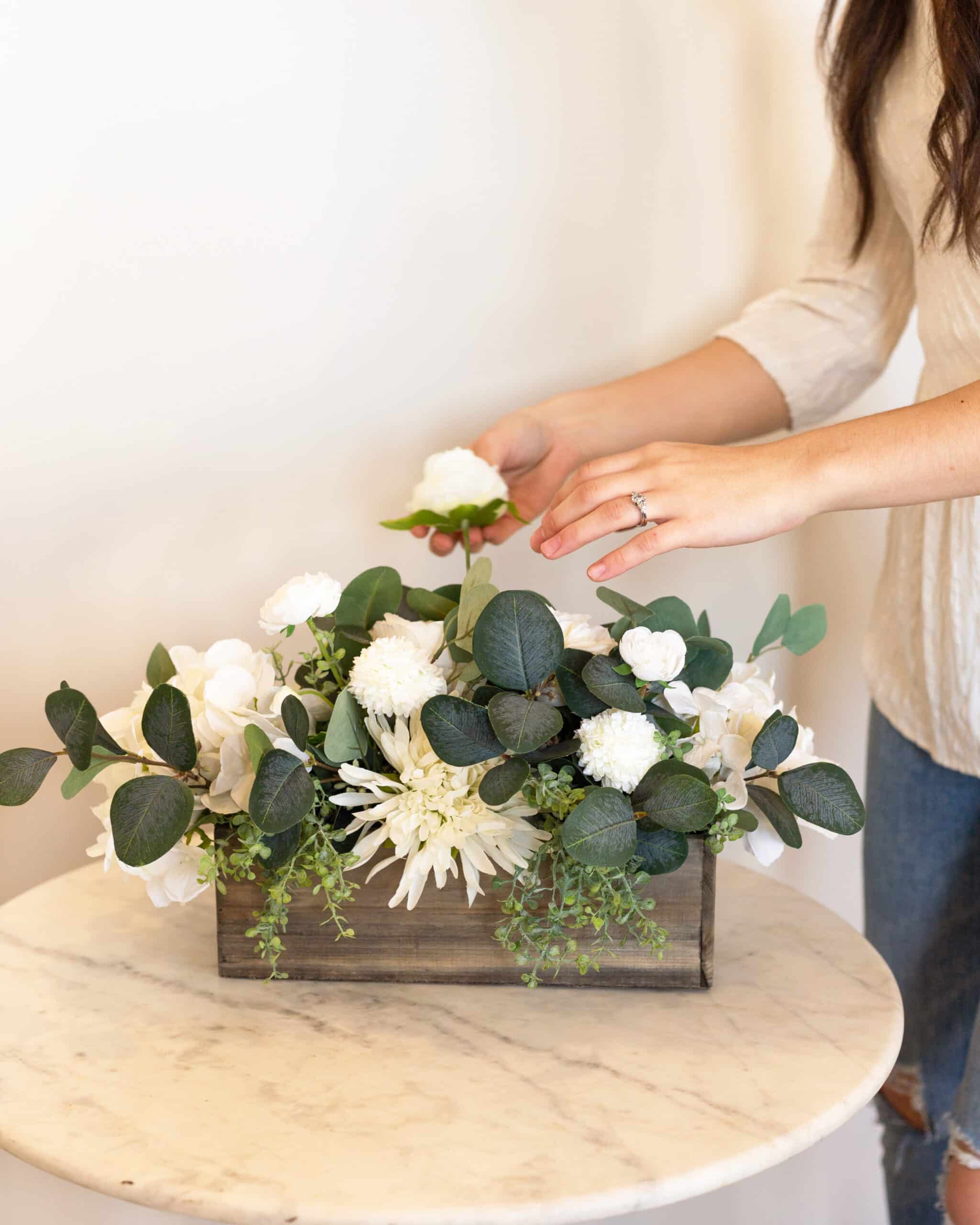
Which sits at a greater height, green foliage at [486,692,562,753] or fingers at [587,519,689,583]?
fingers at [587,519,689,583]

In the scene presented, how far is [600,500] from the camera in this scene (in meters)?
0.73

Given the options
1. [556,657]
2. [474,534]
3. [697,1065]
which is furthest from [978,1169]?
[474,534]

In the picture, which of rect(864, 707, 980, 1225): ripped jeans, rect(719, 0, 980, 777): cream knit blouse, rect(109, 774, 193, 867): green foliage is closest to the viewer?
rect(109, 774, 193, 867): green foliage

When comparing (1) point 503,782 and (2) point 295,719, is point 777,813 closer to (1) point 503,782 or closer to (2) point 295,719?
(1) point 503,782

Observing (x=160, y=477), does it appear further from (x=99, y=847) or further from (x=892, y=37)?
(x=892, y=37)

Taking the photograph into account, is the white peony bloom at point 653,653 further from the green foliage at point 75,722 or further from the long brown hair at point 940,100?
the long brown hair at point 940,100

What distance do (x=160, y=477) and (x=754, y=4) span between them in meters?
0.85

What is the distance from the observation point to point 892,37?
37.8 inches

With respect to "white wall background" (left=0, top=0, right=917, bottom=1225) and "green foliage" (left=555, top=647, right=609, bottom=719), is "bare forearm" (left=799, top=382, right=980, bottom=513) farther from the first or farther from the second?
"white wall background" (left=0, top=0, right=917, bottom=1225)

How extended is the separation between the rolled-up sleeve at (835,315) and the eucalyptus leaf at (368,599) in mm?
537

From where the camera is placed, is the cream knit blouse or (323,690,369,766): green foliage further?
the cream knit blouse

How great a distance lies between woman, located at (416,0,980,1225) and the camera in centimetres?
75

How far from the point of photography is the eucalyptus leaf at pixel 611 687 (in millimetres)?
691

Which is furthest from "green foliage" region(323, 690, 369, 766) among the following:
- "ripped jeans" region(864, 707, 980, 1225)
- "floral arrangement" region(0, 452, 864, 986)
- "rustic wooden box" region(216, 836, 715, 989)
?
"ripped jeans" region(864, 707, 980, 1225)
